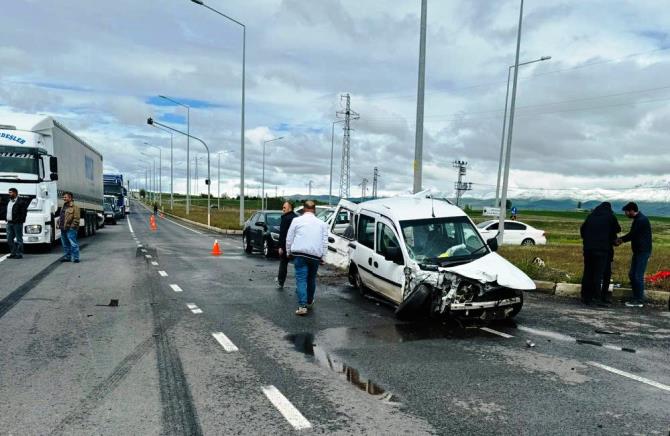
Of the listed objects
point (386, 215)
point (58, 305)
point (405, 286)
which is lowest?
point (58, 305)

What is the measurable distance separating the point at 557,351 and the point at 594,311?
3334 millimetres

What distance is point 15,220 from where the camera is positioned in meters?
14.3

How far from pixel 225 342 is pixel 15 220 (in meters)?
10.7

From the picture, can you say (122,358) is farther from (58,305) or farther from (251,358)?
(58,305)

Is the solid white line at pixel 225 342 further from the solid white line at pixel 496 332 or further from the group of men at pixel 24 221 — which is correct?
the group of men at pixel 24 221

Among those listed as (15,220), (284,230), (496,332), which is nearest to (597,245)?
(496,332)

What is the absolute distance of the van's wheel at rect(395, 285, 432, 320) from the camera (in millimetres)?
7465

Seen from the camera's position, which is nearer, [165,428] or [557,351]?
[165,428]

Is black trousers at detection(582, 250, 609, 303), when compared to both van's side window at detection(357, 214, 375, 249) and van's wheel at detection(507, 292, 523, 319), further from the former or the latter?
van's side window at detection(357, 214, 375, 249)

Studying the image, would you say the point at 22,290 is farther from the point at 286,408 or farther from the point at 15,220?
the point at 286,408

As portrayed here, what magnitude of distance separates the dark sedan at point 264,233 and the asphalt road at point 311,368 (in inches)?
284

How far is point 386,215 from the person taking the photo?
927cm

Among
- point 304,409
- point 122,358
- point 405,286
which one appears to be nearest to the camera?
point 304,409

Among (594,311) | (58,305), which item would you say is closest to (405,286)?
(594,311)
